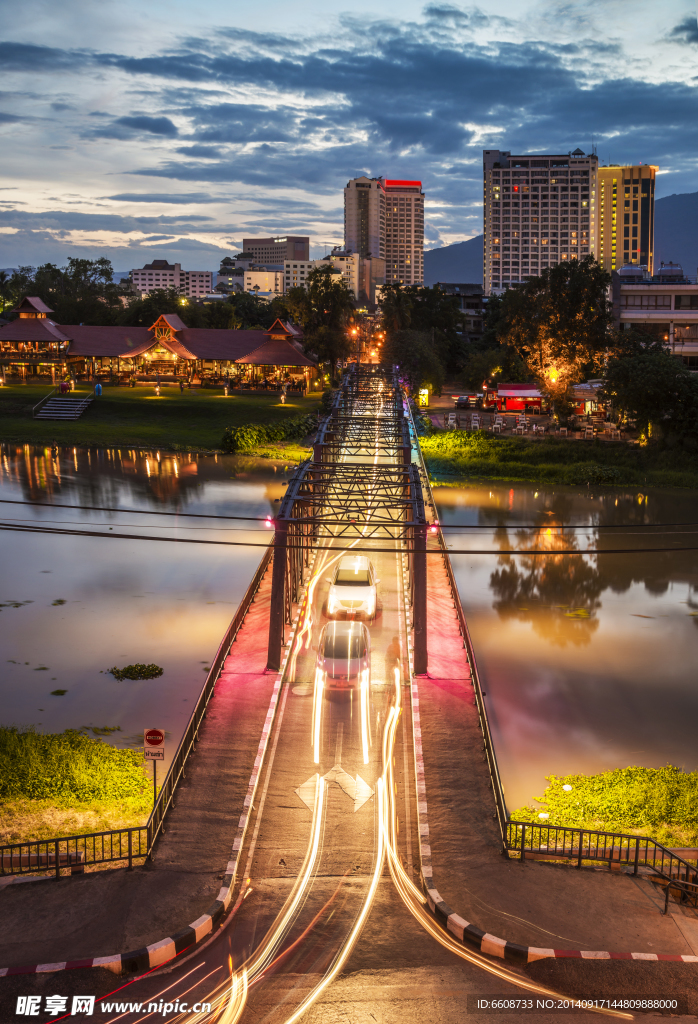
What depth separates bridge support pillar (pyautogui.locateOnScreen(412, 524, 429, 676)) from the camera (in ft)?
65.3

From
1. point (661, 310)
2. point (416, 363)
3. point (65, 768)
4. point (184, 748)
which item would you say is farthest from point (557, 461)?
point (65, 768)

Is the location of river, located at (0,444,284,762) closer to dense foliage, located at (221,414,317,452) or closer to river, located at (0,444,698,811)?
river, located at (0,444,698,811)

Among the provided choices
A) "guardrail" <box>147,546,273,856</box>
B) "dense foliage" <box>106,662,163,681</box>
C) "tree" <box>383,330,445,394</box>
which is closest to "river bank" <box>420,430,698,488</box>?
"tree" <box>383,330,445,394</box>

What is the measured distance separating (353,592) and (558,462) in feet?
118

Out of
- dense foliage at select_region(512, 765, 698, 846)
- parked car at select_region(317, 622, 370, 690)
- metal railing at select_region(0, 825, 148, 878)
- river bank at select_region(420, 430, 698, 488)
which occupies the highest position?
river bank at select_region(420, 430, 698, 488)

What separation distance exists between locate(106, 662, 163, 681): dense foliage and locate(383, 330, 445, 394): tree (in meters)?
65.3

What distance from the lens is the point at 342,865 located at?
1239 centimetres

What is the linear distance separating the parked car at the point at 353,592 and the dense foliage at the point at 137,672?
5.08 metres

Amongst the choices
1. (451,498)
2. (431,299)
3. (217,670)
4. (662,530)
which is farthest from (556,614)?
(431,299)

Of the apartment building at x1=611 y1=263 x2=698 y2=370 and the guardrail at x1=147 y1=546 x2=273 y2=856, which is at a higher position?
the apartment building at x1=611 y1=263 x2=698 y2=370

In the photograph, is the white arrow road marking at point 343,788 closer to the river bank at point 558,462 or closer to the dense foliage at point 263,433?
the river bank at point 558,462

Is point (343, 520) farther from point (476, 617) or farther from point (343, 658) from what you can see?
point (476, 617)

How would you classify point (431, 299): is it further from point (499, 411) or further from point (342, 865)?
point (342, 865)

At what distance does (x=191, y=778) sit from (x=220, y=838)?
2.16 m
